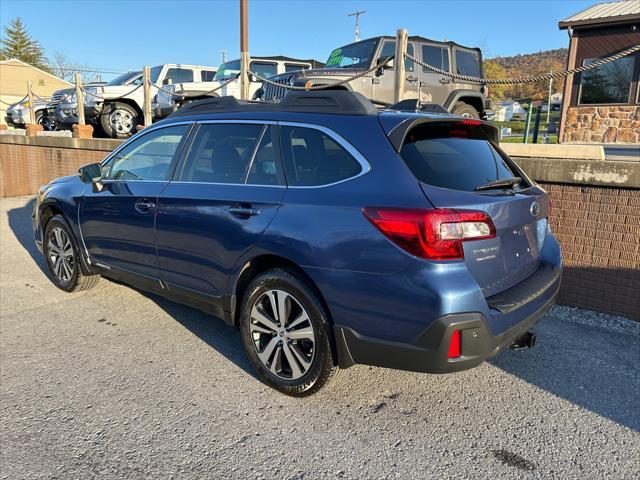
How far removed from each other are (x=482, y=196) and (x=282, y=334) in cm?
143

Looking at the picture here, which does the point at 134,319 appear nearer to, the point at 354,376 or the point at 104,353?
the point at 104,353

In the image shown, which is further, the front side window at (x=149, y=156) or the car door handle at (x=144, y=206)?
the front side window at (x=149, y=156)

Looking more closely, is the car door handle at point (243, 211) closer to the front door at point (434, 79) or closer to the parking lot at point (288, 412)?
the parking lot at point (288, 412)

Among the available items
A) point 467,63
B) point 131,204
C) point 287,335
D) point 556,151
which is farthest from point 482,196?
point 467,63

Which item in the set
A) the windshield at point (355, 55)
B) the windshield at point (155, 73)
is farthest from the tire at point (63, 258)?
the windshield at point (155, 73)

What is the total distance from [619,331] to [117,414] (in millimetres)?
3940

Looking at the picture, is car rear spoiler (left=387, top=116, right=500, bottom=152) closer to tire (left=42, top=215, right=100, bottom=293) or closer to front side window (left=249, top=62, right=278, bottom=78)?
tire (left=42, top=215, right=100, bottom=293)

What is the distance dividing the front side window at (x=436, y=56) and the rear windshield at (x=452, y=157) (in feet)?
22.2

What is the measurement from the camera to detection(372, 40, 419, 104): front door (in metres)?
8.80

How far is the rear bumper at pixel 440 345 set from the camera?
2.45 meters

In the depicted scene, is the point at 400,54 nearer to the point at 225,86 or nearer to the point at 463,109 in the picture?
the point at 463,109

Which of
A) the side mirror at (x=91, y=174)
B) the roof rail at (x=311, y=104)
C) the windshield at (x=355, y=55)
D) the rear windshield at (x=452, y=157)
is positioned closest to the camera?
the rear windshield at (x=452, y=157)

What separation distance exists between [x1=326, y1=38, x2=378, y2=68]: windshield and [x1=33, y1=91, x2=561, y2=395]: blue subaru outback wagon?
5738 mm

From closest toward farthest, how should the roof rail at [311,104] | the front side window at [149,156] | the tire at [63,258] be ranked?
the roof rail at [311,104] < the front side window at [149,156] < the tire at [63,258]
